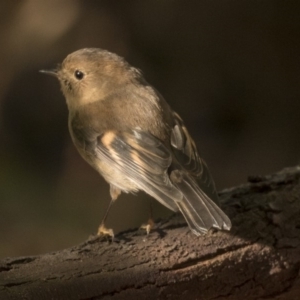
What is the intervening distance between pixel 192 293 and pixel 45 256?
0.51 meters

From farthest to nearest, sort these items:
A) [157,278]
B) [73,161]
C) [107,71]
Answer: [73,161]
[107,71]
[157,278]

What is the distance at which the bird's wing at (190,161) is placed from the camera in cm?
275

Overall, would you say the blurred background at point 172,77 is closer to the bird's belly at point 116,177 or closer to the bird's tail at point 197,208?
the bird's belly at point 116,177

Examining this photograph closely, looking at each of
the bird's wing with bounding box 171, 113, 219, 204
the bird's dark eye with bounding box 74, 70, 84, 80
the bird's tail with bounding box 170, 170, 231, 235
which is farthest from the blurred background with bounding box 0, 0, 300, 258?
the bird's tail with bounding box 170, 170, 231, 235

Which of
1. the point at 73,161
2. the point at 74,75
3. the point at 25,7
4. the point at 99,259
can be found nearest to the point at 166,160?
the point at 99,259

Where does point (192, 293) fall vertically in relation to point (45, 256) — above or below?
below

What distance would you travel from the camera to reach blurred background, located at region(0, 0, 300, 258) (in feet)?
16.9

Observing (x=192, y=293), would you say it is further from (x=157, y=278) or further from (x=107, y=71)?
(x=107, y=71)

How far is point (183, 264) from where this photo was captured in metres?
2.45

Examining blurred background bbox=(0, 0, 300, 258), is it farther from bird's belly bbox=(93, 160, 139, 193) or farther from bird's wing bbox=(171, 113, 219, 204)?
bird's wing bbox=(171, 113, 219, 204)

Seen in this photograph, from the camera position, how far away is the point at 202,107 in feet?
18.0

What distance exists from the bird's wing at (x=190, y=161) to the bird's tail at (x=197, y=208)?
2.0 inches

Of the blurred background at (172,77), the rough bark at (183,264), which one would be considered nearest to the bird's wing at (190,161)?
the rough bark at (183,264)

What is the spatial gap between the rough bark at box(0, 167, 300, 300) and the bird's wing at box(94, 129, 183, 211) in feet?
0.55
